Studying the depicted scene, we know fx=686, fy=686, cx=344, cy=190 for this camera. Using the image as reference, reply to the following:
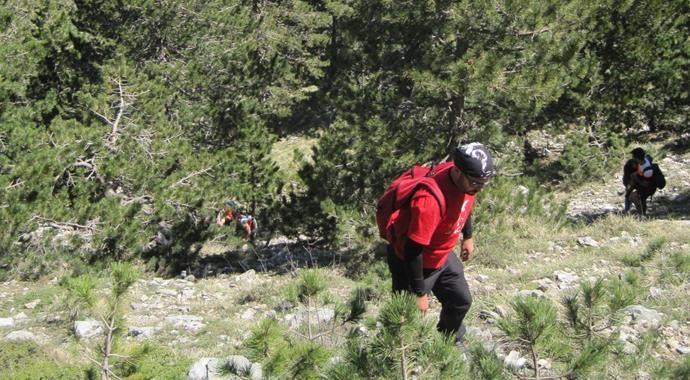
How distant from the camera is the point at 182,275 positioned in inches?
467

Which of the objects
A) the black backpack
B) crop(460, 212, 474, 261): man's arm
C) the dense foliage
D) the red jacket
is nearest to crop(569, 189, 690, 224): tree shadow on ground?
the black backpack

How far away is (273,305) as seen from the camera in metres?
7.77

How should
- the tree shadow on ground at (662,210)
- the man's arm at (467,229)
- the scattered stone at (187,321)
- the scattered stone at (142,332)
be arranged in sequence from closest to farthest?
the man's arm at (467,229) → the scattered stone at (142,332) → the scattered stone at (187,321) → the tree shadow on ground at (662,210)

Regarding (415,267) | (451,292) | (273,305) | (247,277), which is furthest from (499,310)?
Result: (247,277)

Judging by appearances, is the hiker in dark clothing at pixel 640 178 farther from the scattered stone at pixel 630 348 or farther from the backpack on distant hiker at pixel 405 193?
the backpack on distant hiker at pixel 405 193

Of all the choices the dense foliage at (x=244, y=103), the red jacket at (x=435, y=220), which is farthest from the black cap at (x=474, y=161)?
the dense foliage at (x=244, y=103)

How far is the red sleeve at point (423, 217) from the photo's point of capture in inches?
154

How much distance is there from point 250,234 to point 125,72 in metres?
4.14

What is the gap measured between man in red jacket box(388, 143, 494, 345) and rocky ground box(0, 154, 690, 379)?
16.7 inches

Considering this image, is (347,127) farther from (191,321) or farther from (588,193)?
(588,193)

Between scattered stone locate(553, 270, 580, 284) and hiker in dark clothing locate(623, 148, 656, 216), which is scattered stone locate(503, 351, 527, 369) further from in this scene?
hiker in dark clothing locate(623, 148, 656, 216)

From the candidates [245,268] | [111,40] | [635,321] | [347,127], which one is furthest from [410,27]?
[111,40]

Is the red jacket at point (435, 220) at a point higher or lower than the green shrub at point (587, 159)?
higher

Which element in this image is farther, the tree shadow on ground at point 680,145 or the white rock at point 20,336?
the tree shadow on ground at point 680,145
